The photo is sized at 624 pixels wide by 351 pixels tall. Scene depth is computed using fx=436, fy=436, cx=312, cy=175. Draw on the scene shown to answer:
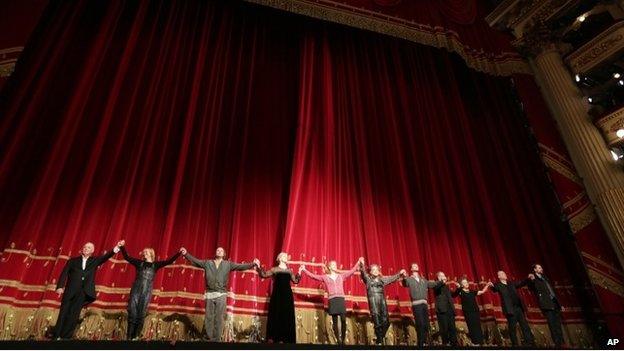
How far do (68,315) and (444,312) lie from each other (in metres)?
3.56

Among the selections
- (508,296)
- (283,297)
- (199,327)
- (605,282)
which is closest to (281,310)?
(283,297)

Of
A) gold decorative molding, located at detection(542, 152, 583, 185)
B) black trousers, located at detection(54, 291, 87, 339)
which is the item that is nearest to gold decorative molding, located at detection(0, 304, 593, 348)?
black trousers, located at detection(54, 291, 87, 339)

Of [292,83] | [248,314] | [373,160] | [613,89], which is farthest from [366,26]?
[248,314]

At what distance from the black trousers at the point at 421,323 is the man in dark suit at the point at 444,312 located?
0.21 m

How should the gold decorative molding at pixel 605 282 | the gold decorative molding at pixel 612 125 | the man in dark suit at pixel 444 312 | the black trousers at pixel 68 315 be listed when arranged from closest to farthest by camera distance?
the black trousers at pixel 68 315, the man in dark suit at pixel 444 312, the gold decorative molding at pixel 605 282, the gold decorative molding at pixel 612 125

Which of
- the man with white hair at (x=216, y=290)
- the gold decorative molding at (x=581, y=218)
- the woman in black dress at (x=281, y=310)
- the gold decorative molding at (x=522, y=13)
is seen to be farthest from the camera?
the gold decorative molding at (x=522, y=13)

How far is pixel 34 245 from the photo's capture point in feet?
13.5

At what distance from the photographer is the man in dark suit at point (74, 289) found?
3.42 m

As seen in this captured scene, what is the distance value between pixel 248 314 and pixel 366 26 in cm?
499

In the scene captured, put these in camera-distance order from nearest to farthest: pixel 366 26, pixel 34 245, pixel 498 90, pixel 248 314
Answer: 1. pixel 34 245
2. pixel 248 314
3. pixel 366 26
4. pixel 498 90

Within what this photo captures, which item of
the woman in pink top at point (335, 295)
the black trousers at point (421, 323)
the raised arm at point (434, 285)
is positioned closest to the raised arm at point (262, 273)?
the woman in pink top at point (335, 295)

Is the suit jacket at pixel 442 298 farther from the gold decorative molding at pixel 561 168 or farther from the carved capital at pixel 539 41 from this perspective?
the carved capital at pixel 539 41

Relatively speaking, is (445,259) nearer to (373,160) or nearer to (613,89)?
(373,160)

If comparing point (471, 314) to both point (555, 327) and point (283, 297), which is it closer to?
point (555, 327)
